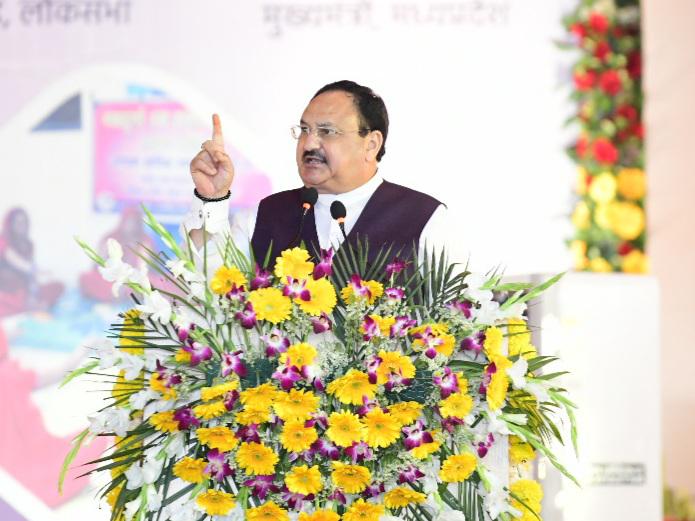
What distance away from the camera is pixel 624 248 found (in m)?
5.07

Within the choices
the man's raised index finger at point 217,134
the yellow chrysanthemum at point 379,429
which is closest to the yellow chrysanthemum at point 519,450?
the yellow chrysanthemum at point 379,429

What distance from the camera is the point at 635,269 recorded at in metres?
5.04

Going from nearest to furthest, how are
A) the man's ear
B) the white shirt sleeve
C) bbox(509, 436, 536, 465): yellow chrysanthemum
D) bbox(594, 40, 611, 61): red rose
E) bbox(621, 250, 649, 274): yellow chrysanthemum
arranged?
bbox(509, 436, 536, 465): yellow chrysanthemum < the white shirt sleeve < the man's ear < bbox(594, 40, 611, 61): red rose < bbox(621, 250, 649, 274): yellow chrysanthemum

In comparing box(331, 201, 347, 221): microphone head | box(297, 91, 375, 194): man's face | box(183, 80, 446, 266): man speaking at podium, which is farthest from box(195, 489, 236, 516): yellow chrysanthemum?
box(297, 91, 375, 194): man's face

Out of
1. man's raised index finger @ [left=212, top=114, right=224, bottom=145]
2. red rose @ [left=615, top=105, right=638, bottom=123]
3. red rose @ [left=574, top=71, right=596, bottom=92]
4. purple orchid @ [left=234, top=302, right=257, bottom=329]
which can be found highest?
red rose @ [left=574, top=71, right=596, bottom=92]

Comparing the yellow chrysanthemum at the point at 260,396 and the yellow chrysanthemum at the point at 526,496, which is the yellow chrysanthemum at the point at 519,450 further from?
the yellow chrysanthemum at the point at 260,396

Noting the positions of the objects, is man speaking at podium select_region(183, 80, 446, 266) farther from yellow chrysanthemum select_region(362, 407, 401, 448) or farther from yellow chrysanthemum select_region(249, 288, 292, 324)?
yellow chrysanthemum select_region(362, 407, 401, 448)

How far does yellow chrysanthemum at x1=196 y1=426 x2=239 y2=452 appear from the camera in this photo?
167 cm

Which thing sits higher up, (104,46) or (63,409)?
(104,46)

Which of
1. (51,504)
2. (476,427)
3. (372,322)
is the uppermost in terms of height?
(372,322)

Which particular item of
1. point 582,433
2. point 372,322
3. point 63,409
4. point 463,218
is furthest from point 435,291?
point 63,409

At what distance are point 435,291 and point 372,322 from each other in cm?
17

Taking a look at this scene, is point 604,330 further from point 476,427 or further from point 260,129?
point 260,129

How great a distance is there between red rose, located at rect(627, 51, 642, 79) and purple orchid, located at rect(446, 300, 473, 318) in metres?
3.59
